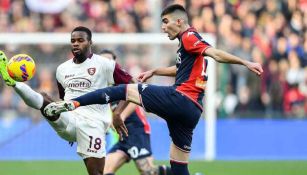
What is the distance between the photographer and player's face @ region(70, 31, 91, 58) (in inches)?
446

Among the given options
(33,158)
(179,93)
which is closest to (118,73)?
(179,93)

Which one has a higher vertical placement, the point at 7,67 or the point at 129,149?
the point at 7,67

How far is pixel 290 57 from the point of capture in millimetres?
22594

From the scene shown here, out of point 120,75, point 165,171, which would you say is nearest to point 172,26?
point 120,75

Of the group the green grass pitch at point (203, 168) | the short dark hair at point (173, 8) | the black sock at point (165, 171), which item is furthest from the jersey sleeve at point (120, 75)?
the green grass pitch at point (203, 168)

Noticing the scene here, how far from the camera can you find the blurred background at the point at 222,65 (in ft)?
67.7

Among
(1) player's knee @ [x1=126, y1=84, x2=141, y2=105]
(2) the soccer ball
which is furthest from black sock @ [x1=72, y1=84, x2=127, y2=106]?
(2) the soccer ball

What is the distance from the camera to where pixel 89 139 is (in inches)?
445

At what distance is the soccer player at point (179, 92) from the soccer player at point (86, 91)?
977 mm

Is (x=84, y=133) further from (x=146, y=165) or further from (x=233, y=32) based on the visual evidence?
(x=233, y=32)

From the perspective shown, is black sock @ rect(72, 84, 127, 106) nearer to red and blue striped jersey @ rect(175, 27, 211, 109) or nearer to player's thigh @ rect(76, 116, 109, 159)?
red and blue striped jersey @ rect(175, 27, 211, 109)

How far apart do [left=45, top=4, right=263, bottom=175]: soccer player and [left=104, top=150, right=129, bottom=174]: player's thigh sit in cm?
264

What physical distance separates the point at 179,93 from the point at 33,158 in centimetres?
1074

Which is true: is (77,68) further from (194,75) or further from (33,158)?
(33,158)
